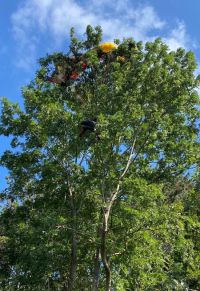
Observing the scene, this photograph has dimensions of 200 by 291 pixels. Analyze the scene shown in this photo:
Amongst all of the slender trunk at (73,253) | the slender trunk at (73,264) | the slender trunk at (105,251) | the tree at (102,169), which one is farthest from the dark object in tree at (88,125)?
the slender trunk at (73,264)

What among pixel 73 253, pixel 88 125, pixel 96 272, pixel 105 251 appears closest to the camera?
pixel 88 125

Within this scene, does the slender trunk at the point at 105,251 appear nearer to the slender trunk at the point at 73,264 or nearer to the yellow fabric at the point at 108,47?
the slender trunk at the point at 73,264

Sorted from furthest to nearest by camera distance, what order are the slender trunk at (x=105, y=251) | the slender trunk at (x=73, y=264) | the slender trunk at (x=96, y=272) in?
the slender trunk at (x=73, y=264)
the slender trunk at (x=96, y=272)
the slender trunk at (x=105, y=251)

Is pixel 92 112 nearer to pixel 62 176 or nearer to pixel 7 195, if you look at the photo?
pixel 62 176

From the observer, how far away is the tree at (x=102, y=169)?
1136 centimetres

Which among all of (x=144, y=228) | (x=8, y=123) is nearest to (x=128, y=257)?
(x=144, y=228)

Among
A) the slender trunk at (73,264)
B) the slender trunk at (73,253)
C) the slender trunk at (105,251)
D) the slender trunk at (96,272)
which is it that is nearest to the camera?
the slender trunk at (105,251)

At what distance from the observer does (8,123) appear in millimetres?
13055

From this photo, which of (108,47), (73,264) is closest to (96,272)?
(73,264)

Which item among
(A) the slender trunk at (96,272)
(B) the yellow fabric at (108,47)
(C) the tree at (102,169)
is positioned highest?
(B) the yellow fabric at (108,47)

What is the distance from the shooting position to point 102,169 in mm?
11648

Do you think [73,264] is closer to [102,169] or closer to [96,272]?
[96,272]

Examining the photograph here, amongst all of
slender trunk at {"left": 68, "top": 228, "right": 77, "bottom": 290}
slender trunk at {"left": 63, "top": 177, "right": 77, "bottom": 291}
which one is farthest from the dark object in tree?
slender trunk at {"left": 68, "top": 228, "right": 77, "bottom": 290}

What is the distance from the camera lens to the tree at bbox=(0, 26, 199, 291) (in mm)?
11359
